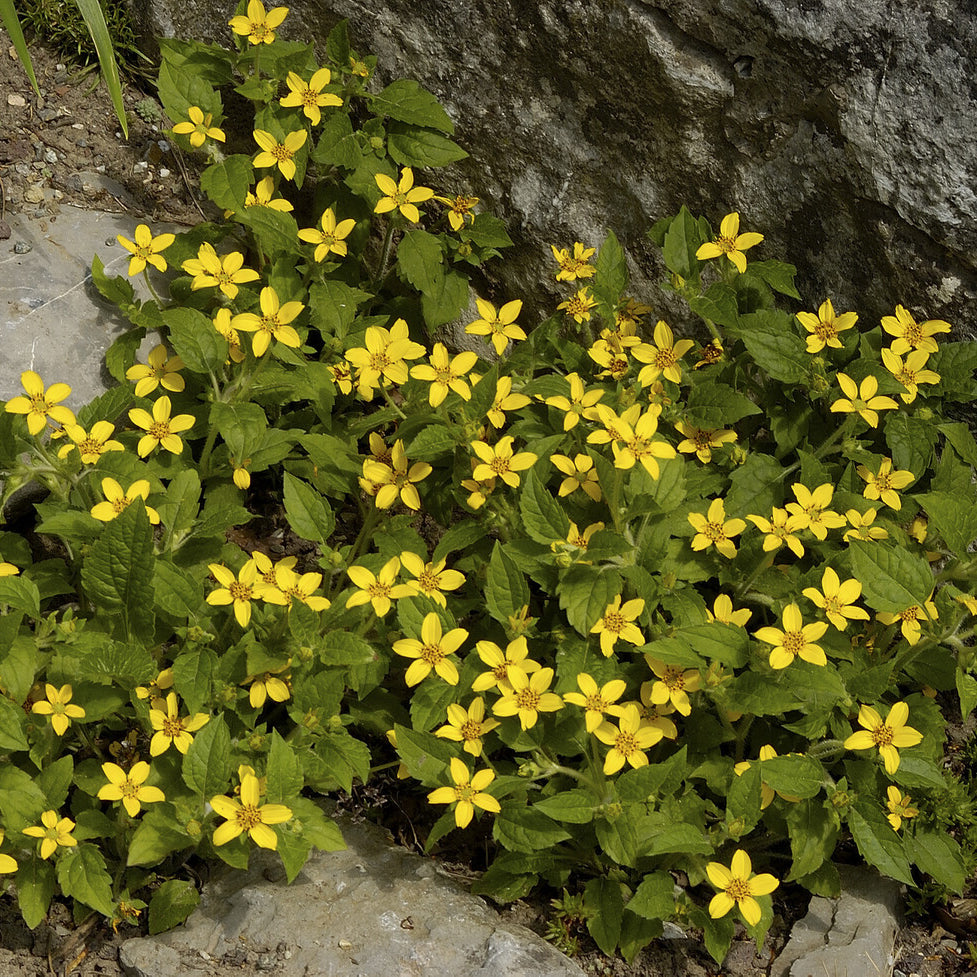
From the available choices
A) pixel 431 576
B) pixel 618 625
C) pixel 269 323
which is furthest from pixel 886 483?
pixel 269 323

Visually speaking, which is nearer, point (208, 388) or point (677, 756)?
point (677, 756)

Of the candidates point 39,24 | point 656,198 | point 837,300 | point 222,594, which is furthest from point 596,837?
point 39,24

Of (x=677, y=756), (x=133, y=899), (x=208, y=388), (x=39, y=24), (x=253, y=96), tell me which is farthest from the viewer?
(x=39, y=24)

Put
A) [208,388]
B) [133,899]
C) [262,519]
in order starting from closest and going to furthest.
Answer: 1. [133,899]
2. [208,388]
3. [262,519]

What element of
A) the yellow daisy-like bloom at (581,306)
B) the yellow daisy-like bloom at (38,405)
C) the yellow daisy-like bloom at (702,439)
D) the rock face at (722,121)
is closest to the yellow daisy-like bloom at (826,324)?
the rock face at (722,121)

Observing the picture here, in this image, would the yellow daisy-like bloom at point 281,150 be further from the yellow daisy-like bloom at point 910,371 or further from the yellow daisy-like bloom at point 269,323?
the yellow daisy-like bloom at point 910,371

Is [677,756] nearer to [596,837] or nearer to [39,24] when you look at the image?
[596,837]

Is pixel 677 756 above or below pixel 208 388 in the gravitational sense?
above
